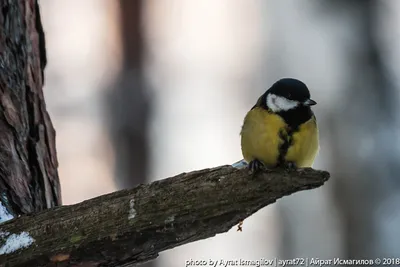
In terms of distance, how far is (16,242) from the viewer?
64.3 inches

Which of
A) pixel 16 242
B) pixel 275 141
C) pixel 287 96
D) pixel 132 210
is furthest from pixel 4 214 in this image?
pixel 287 96

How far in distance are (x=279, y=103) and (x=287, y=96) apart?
0.05 metres

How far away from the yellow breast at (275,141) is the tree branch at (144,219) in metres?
0.47

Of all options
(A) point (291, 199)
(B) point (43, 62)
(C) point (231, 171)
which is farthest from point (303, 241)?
(C) point (231, 171)

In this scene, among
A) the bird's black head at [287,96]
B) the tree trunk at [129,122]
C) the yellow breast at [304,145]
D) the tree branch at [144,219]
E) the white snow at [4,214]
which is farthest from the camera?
the tree trunk at [129,122]

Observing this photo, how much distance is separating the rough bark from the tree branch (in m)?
0.41

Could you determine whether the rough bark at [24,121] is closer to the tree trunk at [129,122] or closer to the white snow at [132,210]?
the white snow at [132,210]

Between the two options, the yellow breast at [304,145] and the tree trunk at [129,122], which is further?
the tree trunk at [129,122]

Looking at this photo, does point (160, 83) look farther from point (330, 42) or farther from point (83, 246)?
point (83, 246)

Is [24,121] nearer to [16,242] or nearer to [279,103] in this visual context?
[16,242]

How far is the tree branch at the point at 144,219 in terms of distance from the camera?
1557 mm

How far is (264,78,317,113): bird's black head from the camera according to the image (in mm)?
2188

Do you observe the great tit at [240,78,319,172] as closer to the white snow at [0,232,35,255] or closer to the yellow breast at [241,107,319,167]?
the yellow breast at [241,107,319,167]

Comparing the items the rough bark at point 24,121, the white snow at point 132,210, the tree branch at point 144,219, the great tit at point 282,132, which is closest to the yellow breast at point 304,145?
the great tit at point 282,132
